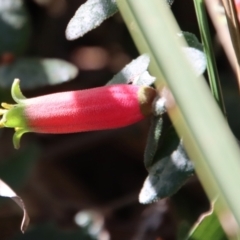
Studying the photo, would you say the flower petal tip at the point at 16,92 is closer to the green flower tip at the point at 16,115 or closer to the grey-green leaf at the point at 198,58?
the green flower tip at the point at 16,115

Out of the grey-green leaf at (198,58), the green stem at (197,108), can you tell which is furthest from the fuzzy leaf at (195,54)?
the green stem at (197,108)

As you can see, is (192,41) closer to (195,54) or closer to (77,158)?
(195,54)

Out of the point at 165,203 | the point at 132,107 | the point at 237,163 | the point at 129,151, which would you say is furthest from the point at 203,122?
the point at 129,151

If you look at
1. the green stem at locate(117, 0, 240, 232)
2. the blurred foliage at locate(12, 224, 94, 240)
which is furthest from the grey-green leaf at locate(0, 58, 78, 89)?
the green stem at locate(117, 0, 240, 232)

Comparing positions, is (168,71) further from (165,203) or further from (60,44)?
(60,44)

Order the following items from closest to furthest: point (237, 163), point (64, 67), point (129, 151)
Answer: point (237, 163) → point (64, 67) → point (129, 151)
